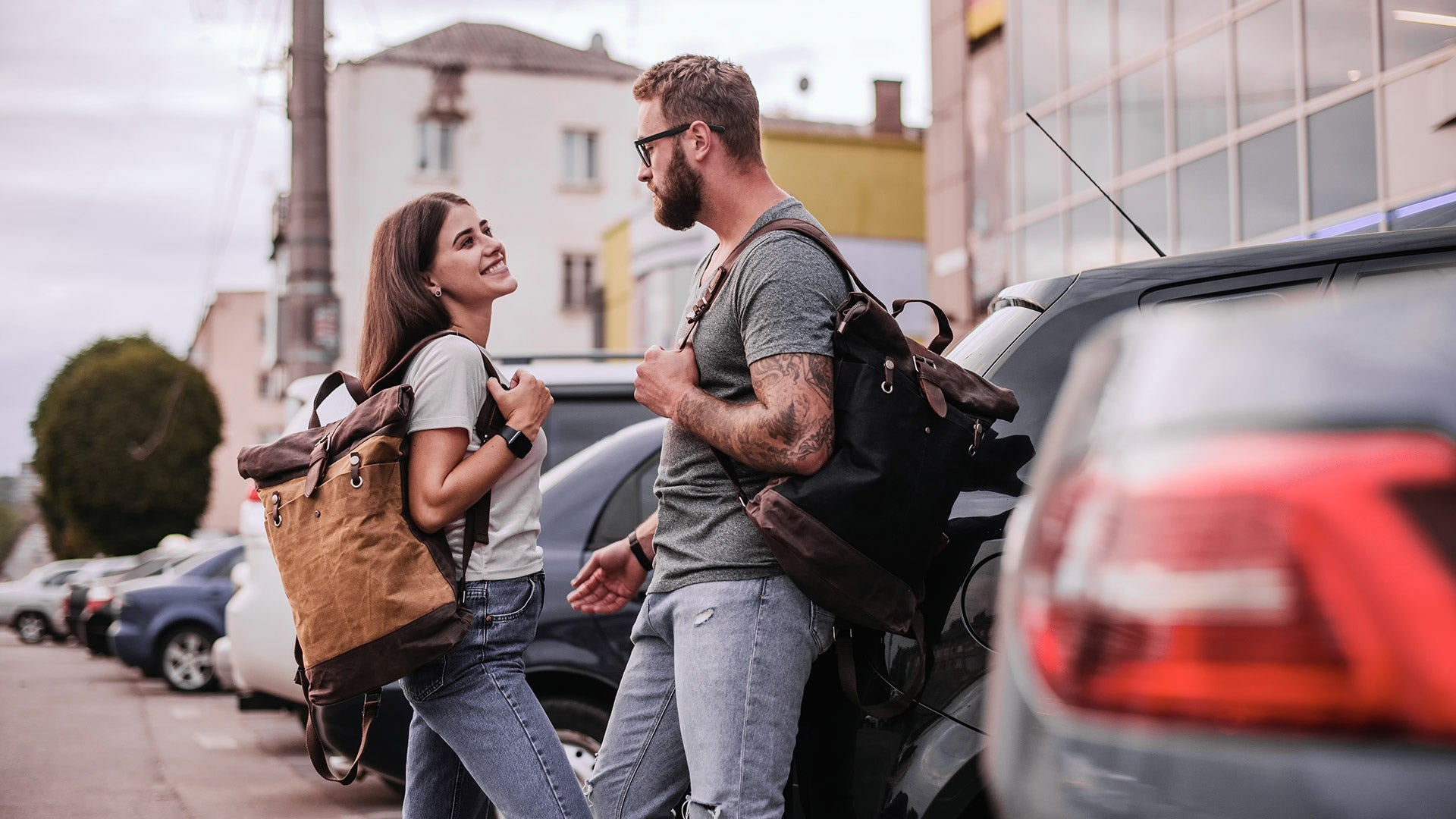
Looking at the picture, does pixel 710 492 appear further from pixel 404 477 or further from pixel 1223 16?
pixel 1223 16

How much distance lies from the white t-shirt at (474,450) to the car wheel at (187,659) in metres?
12.3

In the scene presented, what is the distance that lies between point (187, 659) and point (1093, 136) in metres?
11.9

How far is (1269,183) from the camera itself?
1313 centimetres

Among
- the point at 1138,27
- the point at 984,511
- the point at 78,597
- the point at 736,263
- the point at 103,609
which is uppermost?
the point at 1138,27

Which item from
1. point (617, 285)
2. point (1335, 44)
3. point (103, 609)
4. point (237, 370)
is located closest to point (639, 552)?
point (1335, 44)

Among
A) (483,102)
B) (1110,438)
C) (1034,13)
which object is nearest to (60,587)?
(483,102)

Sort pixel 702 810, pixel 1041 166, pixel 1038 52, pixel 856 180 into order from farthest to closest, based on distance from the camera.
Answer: pixel 856 180, pixel 1038 52, pixel 1041 166, pixel 702 810

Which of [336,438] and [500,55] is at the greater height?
[500,55]

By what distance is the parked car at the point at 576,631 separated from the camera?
457cm

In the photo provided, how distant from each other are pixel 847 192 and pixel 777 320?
848 inches

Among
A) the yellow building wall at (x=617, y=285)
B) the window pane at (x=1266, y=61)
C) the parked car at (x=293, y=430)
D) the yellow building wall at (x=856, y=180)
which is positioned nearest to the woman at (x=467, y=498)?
the parked car at (x=293, y=430)

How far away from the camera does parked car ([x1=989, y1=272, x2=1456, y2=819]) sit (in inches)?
38.3

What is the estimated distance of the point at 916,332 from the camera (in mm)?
22297

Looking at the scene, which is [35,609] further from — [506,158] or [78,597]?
[506,158]
